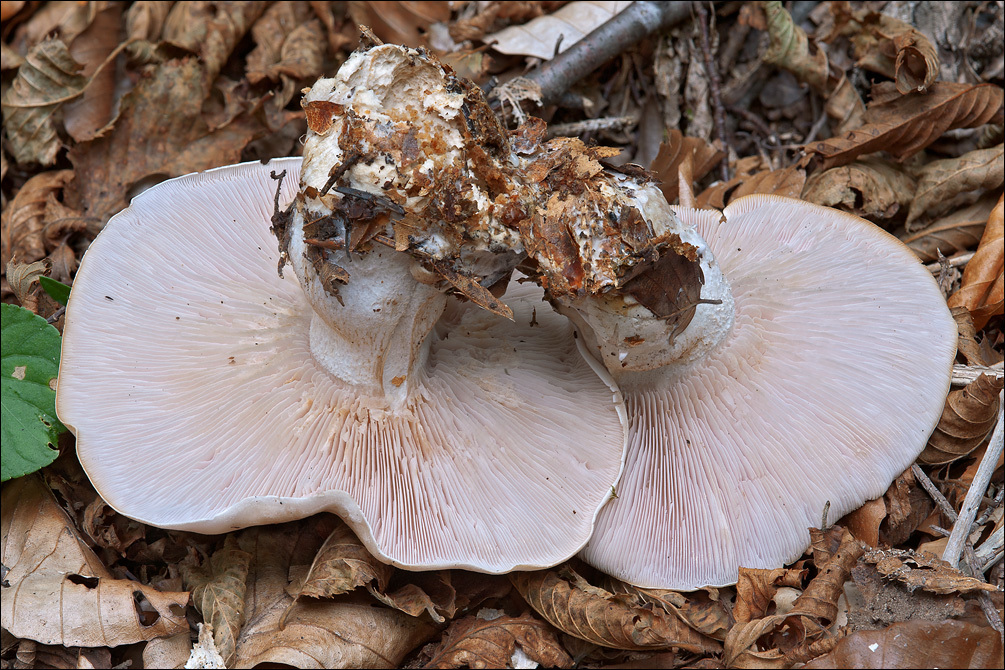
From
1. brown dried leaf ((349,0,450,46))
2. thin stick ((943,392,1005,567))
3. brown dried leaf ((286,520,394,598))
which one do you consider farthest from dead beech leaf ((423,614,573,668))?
brown dried leaf ((349,0,450,46))

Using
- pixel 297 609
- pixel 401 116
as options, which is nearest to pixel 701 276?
pixel 401 116

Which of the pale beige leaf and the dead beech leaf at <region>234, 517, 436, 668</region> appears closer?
the dead beech leaf at <region>234, 517, 436, 668</region>

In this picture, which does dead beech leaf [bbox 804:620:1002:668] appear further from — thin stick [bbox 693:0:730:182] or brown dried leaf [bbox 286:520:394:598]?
thin stick [bbox 693:0:730:182]

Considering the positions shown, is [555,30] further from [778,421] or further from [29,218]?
[29,218]

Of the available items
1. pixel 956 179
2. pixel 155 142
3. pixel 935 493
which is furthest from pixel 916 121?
pixel 155 142

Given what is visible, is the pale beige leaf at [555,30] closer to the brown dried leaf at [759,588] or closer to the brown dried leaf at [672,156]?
the brown dried leaf at [672,156]

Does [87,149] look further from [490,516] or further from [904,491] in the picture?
[904,491]
